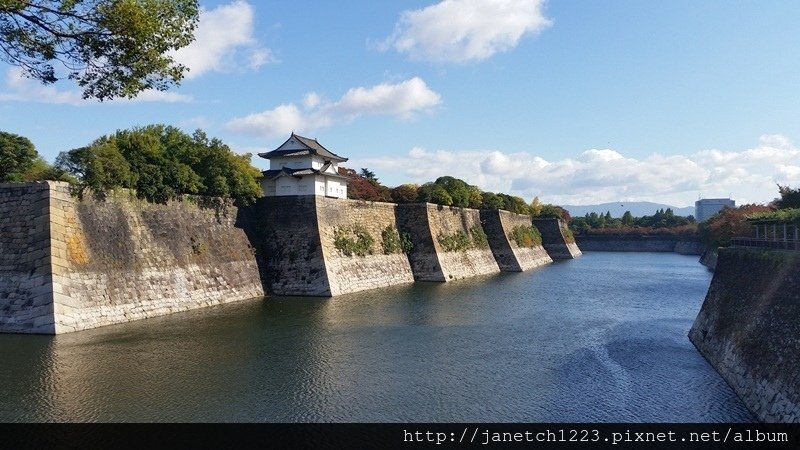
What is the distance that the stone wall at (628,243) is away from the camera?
88156 millimetres

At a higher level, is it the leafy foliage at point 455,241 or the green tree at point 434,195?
the green tree at point 434,195

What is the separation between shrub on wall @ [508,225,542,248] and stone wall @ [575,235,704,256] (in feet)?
106

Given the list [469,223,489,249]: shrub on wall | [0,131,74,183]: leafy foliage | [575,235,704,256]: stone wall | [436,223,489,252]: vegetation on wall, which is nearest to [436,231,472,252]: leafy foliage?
[436,223,489,252]: vegetation on wall

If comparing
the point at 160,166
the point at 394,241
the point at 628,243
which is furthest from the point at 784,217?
the point at 628,243

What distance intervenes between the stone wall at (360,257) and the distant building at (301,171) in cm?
451

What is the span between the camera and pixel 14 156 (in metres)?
21.7

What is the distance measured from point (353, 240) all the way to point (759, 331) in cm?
2265

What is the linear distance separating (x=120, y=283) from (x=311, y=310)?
7095 millimetres

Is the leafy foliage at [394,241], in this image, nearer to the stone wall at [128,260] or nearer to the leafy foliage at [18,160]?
the stone wall at [128,260]

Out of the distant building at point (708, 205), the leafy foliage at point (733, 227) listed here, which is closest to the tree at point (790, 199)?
the leafy foliage at point (733, 227)

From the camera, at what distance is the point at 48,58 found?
32.6 ft
